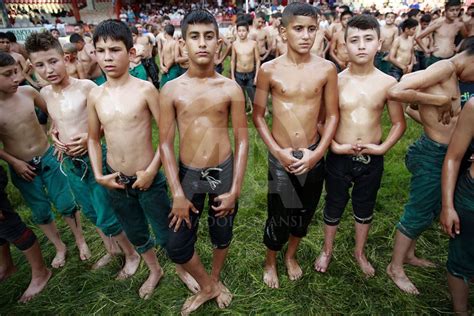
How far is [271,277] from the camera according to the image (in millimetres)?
2932

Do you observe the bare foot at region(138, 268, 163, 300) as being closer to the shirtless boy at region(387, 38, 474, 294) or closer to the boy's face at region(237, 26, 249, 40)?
the shirtless boy at region(387, 38, 474, 294)

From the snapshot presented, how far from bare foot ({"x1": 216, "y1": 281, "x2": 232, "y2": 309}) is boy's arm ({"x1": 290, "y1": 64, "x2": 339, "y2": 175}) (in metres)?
1.21

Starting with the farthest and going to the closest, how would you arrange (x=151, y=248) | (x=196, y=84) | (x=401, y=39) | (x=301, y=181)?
(x=401, y=39) → (x=151, y=248) → (x=301, y=181) → (x=196, y=84)

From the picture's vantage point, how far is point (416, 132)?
5621 millimetres

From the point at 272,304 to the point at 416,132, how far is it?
430 cm

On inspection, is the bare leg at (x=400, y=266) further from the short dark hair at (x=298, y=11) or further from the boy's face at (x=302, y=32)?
the short dark hair at (x=298, y=11)

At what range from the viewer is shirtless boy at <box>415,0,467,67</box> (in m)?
6.40

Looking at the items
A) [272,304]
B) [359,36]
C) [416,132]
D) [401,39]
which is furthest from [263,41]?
[272,304]

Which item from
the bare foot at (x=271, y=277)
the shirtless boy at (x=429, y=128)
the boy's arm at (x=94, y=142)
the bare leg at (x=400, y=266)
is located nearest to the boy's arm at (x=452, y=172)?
the shirtless boy at (x=429, y=128)

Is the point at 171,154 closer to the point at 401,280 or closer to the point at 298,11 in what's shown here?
the point at 298,11

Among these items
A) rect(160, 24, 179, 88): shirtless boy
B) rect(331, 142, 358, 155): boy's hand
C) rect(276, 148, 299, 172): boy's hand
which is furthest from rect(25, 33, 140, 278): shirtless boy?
rect(160, 24, 179, 88): shirtless boy

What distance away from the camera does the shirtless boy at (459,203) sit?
2.02 m

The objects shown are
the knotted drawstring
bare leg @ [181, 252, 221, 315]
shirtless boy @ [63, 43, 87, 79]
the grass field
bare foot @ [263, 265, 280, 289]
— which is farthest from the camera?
shirtless boy @ [63, 43, 87, 79]

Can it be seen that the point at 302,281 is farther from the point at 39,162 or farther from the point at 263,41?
the point at 263,41
